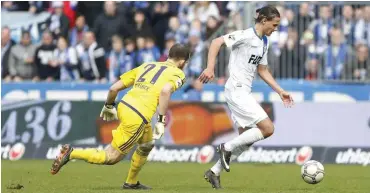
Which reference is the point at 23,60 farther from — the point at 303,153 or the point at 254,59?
the point at 254,59

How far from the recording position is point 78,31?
20406 millimetres

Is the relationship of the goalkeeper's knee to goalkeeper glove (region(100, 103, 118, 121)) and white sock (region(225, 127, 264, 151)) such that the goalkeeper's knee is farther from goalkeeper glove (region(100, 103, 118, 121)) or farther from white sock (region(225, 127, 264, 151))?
white sock (region(225, 127, 264, 151))

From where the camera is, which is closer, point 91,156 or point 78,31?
point 91,156

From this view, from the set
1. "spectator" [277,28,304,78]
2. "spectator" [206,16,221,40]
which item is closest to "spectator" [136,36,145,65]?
"spectator" [206,16,221,40]

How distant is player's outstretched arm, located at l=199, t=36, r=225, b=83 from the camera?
1077 centimetres

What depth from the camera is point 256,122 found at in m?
11.8

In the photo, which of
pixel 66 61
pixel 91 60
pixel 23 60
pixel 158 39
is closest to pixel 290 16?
pixel 158 39

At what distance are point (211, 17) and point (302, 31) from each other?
1952 millimetres

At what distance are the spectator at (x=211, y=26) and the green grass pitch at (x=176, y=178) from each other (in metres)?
3.15

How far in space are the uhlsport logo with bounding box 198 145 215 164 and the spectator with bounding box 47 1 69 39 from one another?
169 inches

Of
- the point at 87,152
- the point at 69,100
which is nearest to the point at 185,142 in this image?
the point at 69,100

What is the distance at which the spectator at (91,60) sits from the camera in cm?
1992

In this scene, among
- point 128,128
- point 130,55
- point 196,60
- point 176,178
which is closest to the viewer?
point 128,128

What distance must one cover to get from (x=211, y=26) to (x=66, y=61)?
10.1 feet
